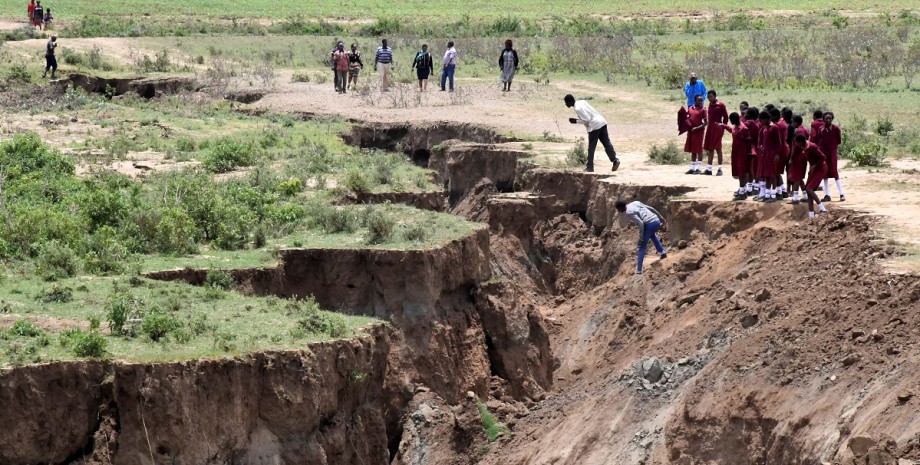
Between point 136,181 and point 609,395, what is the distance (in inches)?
382

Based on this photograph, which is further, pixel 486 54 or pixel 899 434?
pixel 486 54

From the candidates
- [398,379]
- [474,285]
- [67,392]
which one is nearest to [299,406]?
[67,392]

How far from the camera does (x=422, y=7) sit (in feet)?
236

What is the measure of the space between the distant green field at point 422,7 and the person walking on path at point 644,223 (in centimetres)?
4283

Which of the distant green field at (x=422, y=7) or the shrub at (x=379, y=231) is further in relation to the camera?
the distant green field at (x=422, y=7)

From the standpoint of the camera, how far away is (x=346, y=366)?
1806cm

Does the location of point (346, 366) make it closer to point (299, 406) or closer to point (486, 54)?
point (299, 406)

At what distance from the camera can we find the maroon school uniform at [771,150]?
2169cm

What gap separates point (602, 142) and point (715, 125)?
2026 millimetres

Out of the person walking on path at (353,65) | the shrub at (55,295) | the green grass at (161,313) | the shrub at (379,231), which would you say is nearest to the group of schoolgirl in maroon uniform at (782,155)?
the shrub at (379,231)

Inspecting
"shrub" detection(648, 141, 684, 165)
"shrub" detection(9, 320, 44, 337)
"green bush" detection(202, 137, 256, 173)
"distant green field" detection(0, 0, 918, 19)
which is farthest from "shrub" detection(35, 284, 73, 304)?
"distant green field" detection(0, 0, 918, 19)

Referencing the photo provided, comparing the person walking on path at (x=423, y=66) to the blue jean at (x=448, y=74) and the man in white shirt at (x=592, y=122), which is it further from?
the man in white shirt at (x=592, y=122)

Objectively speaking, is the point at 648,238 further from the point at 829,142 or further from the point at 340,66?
the point at 340,66

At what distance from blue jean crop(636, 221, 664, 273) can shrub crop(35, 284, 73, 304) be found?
27.5 ft
